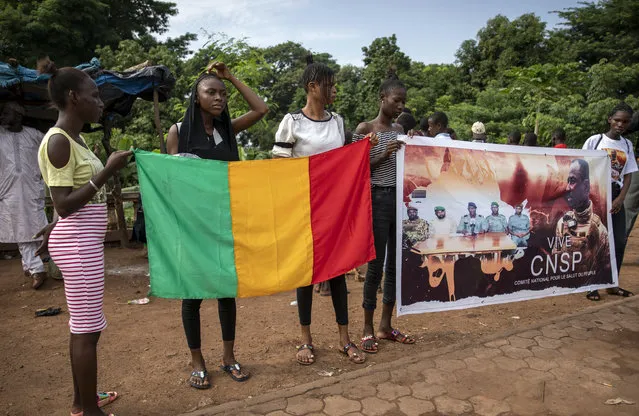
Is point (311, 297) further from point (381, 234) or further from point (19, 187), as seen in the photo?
point (19, 187)

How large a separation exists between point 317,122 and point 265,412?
197 cm

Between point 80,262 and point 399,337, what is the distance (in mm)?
2480

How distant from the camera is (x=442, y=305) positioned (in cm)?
374

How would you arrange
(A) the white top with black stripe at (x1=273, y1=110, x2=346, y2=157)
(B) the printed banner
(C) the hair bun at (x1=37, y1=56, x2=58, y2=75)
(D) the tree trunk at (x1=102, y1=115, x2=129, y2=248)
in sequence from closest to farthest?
1. (C) the hair bun at (x1=37, y1=56, x2=58, y2=75)
2. (A) the white top with black stripe at (x1=273, y1=110, x2=346, y2=157)
3. (B) the printed banner
4. (D) the tree trunk at (x1=102, y1=115, x2=129, y2=248)

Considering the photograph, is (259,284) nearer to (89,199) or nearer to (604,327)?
(89,199)

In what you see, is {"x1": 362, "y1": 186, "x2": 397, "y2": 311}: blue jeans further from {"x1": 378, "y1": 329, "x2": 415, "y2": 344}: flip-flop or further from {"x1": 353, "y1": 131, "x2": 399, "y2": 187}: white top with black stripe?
{"x1": 378, "y1": 329, "x2": 415, "y2": 344}: flip-flop

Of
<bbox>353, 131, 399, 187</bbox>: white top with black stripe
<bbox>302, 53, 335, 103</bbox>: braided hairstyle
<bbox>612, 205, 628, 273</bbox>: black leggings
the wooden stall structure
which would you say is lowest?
<bbox>612, 205, 628, 273</bbox>: black leggings

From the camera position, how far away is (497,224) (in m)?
3.96

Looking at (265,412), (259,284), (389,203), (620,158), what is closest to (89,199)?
(259,284)

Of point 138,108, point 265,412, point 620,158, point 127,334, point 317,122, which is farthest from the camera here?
point 138,108

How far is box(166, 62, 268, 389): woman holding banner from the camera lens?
2869 millimetres

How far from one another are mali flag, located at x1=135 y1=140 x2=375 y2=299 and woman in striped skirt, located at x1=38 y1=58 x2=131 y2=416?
1.27 ft

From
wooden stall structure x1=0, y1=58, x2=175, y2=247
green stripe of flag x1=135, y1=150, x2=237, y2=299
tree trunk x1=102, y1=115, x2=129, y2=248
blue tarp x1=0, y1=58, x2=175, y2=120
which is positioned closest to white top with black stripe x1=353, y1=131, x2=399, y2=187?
green stripe of flag x1=135, y1=150, x2=237, y2=299

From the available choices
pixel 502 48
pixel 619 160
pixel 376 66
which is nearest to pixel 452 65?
pixel 502 48
